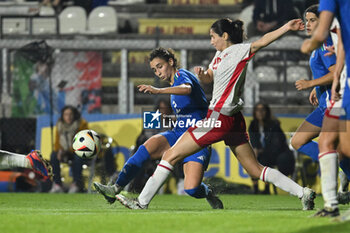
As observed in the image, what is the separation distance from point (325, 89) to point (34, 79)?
673cm

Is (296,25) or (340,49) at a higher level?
(296,25)

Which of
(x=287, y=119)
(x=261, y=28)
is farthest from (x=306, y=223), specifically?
(x=261, y=28)

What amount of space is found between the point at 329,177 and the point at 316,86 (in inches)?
73.2

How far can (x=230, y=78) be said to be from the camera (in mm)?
6336

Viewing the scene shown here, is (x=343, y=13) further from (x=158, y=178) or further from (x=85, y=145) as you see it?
(x=85, y=145)

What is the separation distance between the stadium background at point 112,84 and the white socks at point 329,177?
597cm

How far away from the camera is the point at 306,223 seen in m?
4.91

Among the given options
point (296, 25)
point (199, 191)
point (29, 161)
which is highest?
point (296, 25)

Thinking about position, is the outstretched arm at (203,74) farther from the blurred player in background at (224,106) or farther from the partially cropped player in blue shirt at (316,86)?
the partially cropped player in blue shirt at (316,86)

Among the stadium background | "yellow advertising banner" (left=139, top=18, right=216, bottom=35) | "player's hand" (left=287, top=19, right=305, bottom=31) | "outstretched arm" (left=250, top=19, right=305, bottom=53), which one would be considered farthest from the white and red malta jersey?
"yellow advertising banner" (left=139, top=18, right=216, bottom=35)

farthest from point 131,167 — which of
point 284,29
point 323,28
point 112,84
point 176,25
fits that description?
point 176,25

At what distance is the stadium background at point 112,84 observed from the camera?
37.3 feet

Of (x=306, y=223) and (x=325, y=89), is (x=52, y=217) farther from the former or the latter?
(x=325, y=89)

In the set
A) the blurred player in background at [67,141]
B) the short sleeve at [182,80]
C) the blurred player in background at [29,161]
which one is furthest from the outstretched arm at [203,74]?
the blurred player in background at [67,141]
